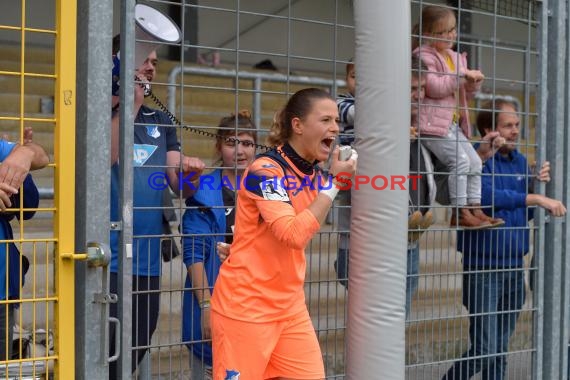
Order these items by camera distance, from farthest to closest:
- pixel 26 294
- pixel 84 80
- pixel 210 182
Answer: pixel 26 294, pixel 210 182, pixel 84 80

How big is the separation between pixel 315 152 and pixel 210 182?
0.74 metres

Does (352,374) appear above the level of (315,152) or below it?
below

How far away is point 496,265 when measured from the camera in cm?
510

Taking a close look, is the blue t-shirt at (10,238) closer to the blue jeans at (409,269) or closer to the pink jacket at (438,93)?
the blue jeans at (409,269)

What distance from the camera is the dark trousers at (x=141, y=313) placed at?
12.7 feet

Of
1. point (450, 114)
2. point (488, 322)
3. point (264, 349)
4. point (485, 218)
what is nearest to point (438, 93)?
point (450, 114)

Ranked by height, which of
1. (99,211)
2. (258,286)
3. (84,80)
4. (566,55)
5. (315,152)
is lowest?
(258,286)

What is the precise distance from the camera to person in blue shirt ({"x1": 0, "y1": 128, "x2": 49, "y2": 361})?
319 centimetres

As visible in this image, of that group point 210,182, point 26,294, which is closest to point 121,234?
point 210,182

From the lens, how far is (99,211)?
3465 mm

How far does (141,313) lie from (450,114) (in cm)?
208

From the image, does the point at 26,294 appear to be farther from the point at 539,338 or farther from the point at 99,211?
the point at 539,338

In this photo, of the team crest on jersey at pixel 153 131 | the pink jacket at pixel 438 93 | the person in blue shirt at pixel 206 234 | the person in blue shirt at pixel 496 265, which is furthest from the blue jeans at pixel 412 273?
the team crest on jersey at pixel 153 131

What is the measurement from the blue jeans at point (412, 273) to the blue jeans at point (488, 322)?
0.39 meters
